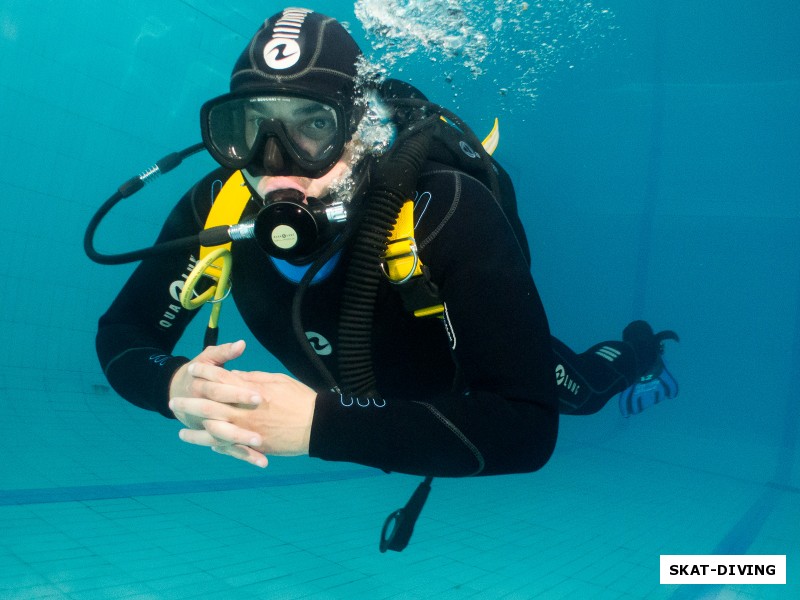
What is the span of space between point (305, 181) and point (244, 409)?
722mm

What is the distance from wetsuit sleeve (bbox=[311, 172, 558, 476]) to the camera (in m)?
1.42

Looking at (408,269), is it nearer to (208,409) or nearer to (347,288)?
(347,288)

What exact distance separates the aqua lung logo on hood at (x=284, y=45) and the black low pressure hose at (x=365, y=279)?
48 cm

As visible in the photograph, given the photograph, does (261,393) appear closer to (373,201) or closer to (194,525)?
(373,201)

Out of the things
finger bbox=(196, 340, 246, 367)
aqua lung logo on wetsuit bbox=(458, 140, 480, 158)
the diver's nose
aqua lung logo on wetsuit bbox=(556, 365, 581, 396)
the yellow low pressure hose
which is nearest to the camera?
finger bbox=(196, 340, 246, 367)

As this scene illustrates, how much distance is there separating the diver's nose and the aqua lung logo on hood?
0.75 feet

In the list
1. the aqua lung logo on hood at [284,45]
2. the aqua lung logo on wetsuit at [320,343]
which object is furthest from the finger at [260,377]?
the aqua lung logo on hood at [284,45]

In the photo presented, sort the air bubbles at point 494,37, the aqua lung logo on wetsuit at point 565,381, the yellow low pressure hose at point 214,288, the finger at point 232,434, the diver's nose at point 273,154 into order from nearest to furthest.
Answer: the finger at point 232,434 < the diver's nose at point 273,154 < the yellow low pressure hose at point 214,288 < the aqua lung logo on wetsuit at point 565,381 < the air bubbles at point 494,37

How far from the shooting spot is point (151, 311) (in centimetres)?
219

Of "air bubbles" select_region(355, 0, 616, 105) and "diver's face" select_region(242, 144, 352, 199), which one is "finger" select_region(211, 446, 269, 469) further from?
"air bubbles" select_region(355, 0, 616, 105)

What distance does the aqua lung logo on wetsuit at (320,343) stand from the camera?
2092mm

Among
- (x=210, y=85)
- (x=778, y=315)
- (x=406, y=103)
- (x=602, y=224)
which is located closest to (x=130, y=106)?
(x=210, y=85)

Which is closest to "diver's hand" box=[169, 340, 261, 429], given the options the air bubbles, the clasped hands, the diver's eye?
the clasped hands

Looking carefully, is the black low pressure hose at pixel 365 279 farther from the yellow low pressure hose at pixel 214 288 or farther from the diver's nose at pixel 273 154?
the yellow low pressure hose at pixel 214 288
